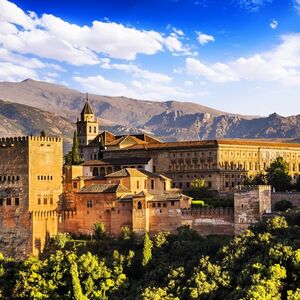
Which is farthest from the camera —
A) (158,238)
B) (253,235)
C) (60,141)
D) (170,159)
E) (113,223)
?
(170,159)

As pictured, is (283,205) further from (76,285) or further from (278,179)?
(76,285)

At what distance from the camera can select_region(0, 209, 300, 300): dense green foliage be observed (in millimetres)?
51500

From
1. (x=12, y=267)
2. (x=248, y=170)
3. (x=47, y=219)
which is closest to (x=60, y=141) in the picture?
(x=47, y=219)

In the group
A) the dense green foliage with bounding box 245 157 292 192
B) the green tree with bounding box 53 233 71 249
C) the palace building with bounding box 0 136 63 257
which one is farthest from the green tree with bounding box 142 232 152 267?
the dense green foliage with bounding box 245 157 292 192

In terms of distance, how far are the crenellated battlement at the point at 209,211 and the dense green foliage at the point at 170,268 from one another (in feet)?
4.73

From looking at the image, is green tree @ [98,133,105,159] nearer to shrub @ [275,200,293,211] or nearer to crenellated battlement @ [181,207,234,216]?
crenellated battlement @ [181,207,234,216]

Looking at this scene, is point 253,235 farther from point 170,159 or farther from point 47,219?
point 170,159

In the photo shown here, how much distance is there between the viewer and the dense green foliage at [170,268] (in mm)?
51500

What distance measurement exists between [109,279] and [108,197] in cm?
1035

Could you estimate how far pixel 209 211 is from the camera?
62094 millimetres

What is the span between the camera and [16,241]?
66.9m

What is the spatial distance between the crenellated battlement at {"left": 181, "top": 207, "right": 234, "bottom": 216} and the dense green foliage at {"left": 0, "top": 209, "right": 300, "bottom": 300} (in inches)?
56.7

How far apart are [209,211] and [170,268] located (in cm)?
731

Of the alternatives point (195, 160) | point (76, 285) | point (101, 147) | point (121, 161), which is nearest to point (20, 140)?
point (76, 285)
